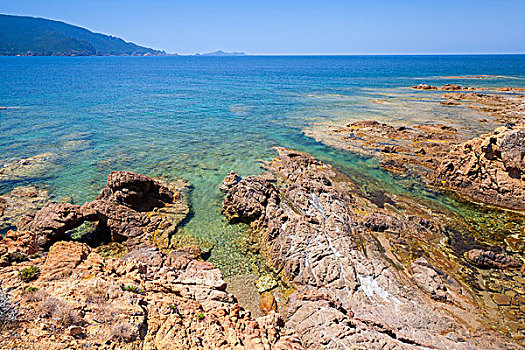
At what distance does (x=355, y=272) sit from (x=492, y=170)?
1669 centimetres

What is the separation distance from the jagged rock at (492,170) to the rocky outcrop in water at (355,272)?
5.97 m

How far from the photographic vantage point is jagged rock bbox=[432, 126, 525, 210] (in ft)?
65.1

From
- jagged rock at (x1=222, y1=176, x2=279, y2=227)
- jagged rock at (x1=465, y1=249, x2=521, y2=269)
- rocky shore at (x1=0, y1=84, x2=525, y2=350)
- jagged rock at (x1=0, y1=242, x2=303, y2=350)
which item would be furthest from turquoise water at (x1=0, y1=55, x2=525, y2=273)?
jagged rock at (x1=465, y1=249, x2=521, y2=269)

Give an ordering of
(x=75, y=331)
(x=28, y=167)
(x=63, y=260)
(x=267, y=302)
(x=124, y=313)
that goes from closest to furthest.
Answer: (x=75, y=331)
(x=124, y=313)
(x=63, y=260)
(x=267, y=302)
(x=28, y=167)

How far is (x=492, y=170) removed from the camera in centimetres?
2105

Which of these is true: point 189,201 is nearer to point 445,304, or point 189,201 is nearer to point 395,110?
point 445,304

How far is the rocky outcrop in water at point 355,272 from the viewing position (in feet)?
30.5

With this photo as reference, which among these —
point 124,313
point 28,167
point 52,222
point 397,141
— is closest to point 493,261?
point 124,313

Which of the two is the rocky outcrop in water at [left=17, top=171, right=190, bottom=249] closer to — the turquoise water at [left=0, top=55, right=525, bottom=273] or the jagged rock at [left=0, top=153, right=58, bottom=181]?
the turquoise water at [left=0, top=55, right=525, bottom=273]

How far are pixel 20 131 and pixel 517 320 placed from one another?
160ft

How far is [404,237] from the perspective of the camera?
53.3ft

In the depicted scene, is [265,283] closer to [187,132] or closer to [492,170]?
[492,170]

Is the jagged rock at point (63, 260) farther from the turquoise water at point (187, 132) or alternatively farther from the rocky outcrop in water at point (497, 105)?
the rocky outcrop in water at point (497, 105)

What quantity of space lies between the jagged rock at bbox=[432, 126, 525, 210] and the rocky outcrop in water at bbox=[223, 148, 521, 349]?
597 centimetres
